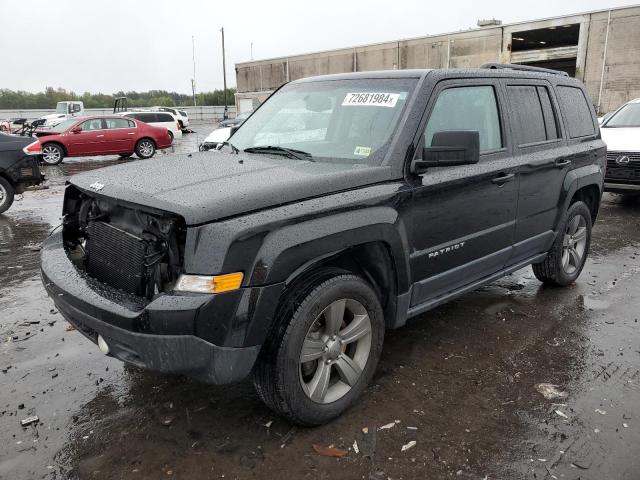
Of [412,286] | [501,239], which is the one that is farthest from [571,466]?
[501,239]

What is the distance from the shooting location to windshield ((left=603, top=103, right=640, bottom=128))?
9617mm

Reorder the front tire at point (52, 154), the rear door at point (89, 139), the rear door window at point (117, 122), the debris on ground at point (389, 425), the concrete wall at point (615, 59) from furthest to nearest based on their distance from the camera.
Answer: the concrete wall at point (615, 59) → the rear door window at point (117, 122) → the rear door at point (89, 139) → the front tire at point (52, 154) → the debris on ground at point (389, 425)

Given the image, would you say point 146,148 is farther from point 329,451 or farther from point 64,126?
point 329,451

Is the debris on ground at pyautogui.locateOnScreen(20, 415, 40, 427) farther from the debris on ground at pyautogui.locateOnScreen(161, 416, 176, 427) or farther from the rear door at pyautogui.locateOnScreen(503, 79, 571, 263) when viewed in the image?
the rear door at pyautogui.locateOnScreen(503, 79, 571, 263)

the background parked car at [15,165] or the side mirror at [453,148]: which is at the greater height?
the side mirror at [453,148]

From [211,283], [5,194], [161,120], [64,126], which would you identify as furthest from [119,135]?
[211,283]

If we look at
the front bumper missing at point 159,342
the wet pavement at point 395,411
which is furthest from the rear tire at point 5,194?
the front bumper missing at point 159,342

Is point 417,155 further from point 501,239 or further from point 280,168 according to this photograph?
point 501,239

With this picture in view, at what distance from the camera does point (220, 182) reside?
8.87 ft

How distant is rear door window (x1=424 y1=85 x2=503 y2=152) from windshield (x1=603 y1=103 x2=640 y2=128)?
7.32m

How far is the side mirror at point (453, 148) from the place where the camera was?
301 centimetres

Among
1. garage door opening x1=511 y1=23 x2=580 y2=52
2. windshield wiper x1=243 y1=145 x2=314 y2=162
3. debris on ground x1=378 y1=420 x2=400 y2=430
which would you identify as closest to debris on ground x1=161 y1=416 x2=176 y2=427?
debris on ground x1=378 y1=420 x2=400 y2=430

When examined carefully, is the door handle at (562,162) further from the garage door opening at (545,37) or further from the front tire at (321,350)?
the garage door opening at (545,37)

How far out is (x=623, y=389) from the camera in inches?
128
